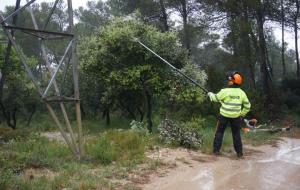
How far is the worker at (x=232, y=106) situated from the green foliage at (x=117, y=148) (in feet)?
6.01

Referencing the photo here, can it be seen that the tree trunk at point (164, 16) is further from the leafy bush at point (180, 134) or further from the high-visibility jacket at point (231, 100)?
the high-visibility jacket at point (231, 100)

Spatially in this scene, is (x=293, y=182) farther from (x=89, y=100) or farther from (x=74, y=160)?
(x=89, y=100)

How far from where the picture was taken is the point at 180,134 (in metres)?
12.3

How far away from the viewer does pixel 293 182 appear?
8656mm

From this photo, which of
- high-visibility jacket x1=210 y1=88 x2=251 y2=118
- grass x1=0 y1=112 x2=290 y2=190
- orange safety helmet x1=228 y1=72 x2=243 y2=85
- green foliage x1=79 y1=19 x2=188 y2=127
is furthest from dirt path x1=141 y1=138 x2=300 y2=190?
green foliage x1=79 y1=19 x2=188 y2=127

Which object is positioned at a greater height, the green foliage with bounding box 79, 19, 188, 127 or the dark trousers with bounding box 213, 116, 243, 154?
the green foliage with bounding box 79, 19, 188, 127

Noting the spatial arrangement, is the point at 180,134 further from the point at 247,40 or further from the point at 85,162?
the point at 247,40

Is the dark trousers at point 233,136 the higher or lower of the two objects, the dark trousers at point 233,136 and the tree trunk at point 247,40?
the lower

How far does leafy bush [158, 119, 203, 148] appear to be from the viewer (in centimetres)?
1220

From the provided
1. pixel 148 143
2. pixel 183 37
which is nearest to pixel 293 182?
pixel 148 143

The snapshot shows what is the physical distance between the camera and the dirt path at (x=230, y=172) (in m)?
8.34

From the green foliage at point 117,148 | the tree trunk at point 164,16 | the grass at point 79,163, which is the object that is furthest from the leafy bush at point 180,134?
the tree trunk at point 164,16

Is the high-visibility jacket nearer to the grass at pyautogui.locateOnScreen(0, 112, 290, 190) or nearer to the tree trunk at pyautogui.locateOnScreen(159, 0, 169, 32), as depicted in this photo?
the grass at pyautogui.locateOnScreen(0, 112, 290, 190)

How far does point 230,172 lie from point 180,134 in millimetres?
2986
